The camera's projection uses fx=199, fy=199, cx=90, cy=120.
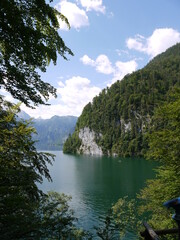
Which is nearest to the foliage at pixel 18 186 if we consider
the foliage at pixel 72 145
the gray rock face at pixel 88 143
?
the gray rock face at pixel 88 143

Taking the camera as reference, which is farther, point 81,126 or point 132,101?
point 81,126

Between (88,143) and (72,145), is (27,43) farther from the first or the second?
(72,145)

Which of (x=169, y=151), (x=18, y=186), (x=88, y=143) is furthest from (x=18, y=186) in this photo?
(x=88, y=143)

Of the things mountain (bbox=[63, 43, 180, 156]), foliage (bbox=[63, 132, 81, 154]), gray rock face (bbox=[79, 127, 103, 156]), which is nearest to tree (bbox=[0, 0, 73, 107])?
mountain (bbox=[63, 43, 180, 156])

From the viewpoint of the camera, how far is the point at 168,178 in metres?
12.3

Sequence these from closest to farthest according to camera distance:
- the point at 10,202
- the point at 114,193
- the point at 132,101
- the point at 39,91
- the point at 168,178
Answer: the point at 10,202 < the point at 39,91 < the point at 168,178 < the point at 114,193 < the point at 132,101

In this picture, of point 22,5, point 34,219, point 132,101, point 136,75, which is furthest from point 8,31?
Answer: point 136,75

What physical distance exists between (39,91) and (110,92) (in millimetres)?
188750

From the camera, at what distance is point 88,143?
175 m

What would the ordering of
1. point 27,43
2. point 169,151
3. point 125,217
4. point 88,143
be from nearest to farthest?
point 27,43 → point 169,151 → point 125,217 → point 88,143

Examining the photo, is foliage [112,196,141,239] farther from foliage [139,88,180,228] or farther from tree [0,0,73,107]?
tree [0,0,73,107]

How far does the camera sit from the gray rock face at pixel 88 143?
163675mm

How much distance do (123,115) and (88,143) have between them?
3946 centimetres

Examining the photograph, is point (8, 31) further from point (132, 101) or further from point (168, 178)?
point (132, 101)
